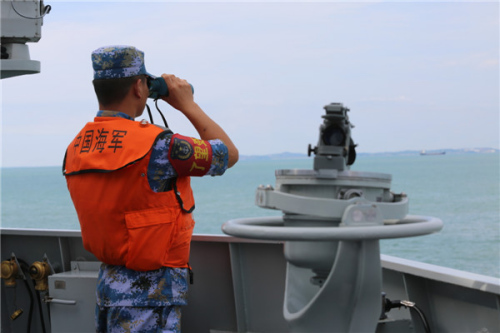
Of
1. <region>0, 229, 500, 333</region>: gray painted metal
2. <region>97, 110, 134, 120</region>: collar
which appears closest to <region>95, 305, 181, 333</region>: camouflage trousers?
<region>97, 110, 134, 120</region>: collar

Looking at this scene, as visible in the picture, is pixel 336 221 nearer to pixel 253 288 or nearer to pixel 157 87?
pixel 157 87

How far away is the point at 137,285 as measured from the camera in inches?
106

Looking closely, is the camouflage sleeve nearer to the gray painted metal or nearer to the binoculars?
the binoculars

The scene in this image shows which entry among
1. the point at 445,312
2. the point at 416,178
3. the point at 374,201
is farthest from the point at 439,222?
the point at 416,178

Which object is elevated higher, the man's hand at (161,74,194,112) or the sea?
the man's hand at (161,74,194,112)

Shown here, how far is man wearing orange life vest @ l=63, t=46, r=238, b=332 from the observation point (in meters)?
2.54

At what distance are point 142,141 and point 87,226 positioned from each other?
0.41 metres

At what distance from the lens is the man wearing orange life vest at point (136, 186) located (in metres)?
2.54

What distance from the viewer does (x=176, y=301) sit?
2699mm

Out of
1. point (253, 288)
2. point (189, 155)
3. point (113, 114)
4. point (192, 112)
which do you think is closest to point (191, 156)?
point (189, 155)

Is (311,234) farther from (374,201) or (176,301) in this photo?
(176,301)

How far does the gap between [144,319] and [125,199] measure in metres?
0.47

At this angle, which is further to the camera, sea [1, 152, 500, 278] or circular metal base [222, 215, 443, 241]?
sea [1, 152, 500, 278]

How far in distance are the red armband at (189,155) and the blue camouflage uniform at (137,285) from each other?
0.05 m
